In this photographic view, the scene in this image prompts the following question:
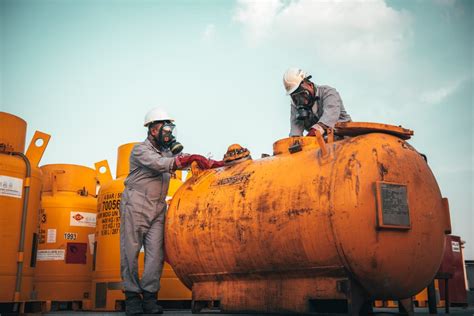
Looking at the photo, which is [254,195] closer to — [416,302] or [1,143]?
[1,143]

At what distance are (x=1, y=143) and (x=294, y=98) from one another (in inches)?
120

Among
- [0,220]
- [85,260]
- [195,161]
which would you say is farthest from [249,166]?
[85,260]

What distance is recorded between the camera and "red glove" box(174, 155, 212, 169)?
4.52 meters

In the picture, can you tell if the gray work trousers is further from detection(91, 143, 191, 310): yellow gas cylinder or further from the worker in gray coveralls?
detection(91, 143, 191, 310): yellow gas cylinder

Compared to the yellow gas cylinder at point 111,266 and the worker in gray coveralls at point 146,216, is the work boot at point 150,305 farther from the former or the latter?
the yellow gas cylinder at point 111,266

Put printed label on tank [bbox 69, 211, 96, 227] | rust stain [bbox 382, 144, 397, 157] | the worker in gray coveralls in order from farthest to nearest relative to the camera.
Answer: printed label on tank [bbox 69, 211, 96, 227]
the worker in gray coveralls
rust stain [bbox 382, 144, 397, 157]

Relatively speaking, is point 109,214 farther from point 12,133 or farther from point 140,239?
point 140,239

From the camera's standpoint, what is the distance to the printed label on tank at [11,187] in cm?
488

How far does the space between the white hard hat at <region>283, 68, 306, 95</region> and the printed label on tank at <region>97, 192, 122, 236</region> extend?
96.5 inches

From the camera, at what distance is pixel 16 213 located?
4.96 meters

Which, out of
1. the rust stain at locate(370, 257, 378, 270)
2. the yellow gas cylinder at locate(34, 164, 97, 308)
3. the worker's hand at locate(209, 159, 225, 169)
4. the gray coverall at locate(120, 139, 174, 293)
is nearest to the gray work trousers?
the gray coverall at locate(120, 139, 174, 293)

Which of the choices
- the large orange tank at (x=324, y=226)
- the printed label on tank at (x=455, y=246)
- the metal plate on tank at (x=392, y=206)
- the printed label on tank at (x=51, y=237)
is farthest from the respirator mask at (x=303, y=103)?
the printed label on tank at (x=51, y=237)

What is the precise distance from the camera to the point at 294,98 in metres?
4.86

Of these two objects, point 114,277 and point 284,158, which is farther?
point 114,277
